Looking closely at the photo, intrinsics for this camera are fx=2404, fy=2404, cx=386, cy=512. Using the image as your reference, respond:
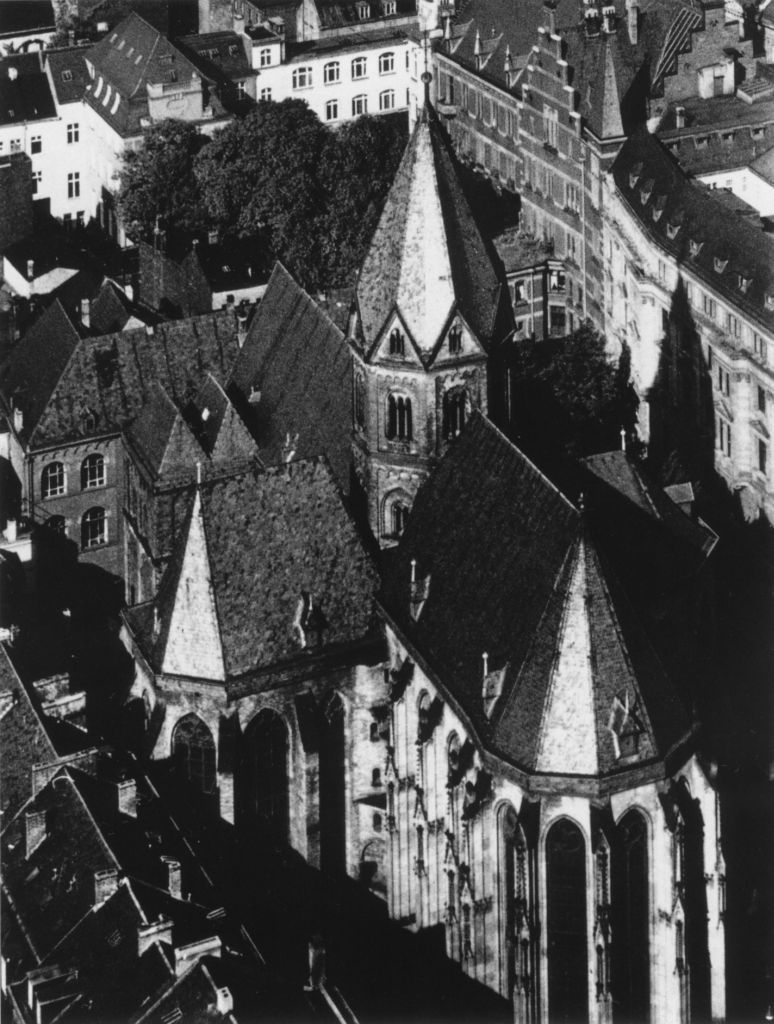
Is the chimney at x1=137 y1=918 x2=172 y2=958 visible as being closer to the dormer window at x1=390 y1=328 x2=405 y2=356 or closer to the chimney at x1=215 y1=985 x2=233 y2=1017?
the chimney at x1=215 y1=985 x2=233 y2=1017

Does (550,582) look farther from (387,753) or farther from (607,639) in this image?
(387,753)

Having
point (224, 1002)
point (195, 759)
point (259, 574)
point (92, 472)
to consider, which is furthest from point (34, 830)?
point (92, 472)

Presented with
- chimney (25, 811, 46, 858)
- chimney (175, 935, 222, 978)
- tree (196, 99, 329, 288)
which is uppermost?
tree (196, 99, 329, 288)

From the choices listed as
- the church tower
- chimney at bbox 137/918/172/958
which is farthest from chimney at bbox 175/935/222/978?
the church tower

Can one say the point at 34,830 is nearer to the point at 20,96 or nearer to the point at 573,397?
the point at 573,397

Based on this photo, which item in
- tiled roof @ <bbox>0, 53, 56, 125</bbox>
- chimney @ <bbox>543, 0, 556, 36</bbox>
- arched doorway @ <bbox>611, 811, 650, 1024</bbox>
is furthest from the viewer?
tiled roof @ <bbox>0, 53, 56, 125</bbox>

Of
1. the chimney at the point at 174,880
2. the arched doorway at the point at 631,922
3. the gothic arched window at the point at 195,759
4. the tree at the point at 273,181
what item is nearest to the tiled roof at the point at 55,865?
the chimney at the point at 174,880

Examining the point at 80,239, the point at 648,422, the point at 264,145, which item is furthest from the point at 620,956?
the point at 80,239
